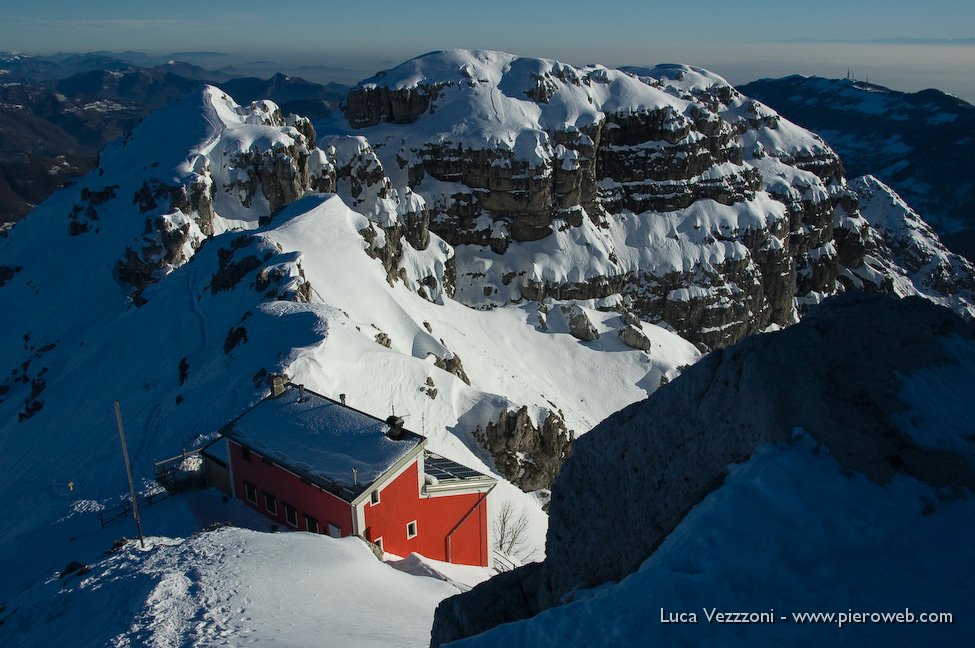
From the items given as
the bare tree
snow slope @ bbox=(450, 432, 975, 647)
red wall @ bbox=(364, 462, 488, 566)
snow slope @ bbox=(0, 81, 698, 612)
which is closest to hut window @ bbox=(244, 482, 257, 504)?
snow slope @ bbox=(0, 81, 698, 612)

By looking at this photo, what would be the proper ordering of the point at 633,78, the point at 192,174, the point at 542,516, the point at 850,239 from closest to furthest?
the point at 542,516 → the point at 192,174 → the point at 633,78 → the point at 850,239

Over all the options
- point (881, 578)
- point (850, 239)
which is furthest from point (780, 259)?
point (881, 578)

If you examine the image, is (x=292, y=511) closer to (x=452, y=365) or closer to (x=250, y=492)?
(x=250, y=492)

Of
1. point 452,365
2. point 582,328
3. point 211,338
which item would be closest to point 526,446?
point 452,365

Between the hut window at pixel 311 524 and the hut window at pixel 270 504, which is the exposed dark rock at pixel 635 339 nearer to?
the hut window at pixel 270 504

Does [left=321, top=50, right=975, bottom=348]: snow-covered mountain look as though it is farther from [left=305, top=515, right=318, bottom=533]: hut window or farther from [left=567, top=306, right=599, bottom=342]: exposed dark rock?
[left=305, top=515, right=318, bottom=533]: hut window

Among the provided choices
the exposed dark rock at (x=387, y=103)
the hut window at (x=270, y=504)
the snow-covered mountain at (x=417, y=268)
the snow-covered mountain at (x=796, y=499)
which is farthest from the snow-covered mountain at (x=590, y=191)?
the snow-covered mountain at (x=796, y=499)

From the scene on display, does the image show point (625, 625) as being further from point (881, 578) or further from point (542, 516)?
point (542, 516)

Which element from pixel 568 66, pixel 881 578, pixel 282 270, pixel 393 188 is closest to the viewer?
pixel 881 578
